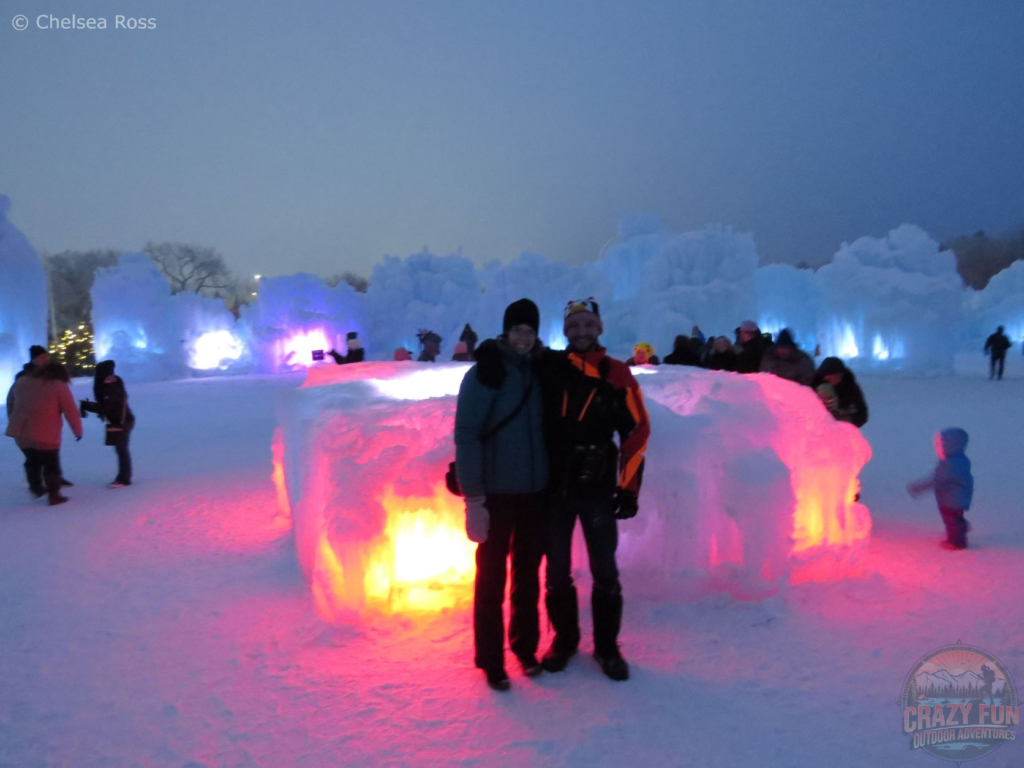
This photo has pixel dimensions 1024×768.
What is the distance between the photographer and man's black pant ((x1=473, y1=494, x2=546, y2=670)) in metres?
3.23

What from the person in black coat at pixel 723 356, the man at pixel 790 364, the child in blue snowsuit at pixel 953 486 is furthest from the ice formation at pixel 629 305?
the child in blue snowsuit at pixel 953 486

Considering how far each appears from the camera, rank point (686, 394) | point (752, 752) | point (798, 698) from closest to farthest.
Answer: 1. point (752, 752)
2. point (798, 698)
3. point (686, 394)

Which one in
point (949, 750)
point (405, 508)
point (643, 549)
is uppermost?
point (405, 508)

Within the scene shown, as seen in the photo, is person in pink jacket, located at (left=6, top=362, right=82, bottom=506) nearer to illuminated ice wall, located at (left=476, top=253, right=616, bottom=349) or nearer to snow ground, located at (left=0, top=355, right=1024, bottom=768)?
snow ground, located at (left=0, top=355, right=1024, bottom=768)

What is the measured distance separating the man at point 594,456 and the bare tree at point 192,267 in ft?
186

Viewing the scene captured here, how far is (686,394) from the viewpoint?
480 cm

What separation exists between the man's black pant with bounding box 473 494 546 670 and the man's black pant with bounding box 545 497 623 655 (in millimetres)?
94

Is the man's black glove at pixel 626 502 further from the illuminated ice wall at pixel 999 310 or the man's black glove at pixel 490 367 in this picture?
the illuminated ice wall at pixel 999 310

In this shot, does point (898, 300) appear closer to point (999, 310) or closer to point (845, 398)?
point (999, 310)

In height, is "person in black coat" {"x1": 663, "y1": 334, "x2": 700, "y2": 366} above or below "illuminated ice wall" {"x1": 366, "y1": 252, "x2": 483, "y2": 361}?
below

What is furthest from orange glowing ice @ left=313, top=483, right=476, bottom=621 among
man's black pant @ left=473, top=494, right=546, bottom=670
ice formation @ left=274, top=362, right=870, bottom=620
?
man's black pant @ left=473, top=494, right=546, bottom=670

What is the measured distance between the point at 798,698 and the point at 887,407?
12271 mm

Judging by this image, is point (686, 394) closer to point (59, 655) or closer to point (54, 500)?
point (59, 655)

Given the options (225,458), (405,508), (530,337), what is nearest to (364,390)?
(405,508)
